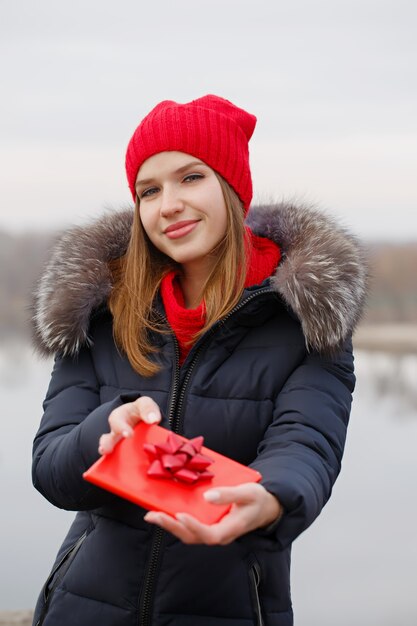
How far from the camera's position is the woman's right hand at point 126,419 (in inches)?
38.6

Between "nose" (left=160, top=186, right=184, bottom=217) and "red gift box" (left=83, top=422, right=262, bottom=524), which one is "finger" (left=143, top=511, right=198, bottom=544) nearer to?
"red gift box" (left=83, top=422, right=262, bottom=524)

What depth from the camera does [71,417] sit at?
121cm

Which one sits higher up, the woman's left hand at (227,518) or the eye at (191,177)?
the eye at (191,177)

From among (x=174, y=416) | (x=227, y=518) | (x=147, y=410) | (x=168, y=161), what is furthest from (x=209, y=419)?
(x=168, y=161)

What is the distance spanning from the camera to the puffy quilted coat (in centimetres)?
111

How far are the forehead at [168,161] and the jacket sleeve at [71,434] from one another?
273 millimetres

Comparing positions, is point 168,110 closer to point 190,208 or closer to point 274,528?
point 190,208

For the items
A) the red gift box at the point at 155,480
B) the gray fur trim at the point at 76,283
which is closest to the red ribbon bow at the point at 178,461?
the red gift box at the point at 155,480

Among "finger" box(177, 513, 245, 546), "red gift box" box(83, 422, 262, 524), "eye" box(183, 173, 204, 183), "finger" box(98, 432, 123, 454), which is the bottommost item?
"finger" box(177, 513, 245, 546)

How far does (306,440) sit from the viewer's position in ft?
3.55

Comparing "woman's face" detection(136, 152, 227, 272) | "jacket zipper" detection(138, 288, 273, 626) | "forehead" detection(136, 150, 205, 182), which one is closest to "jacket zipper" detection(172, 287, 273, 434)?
"jacket zipper" detection(138, 288, 273, 626)

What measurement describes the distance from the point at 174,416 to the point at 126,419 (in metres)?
0.15

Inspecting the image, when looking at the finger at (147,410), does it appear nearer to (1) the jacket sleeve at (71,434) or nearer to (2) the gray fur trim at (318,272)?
(1) the jacket sleeve at (71,434)

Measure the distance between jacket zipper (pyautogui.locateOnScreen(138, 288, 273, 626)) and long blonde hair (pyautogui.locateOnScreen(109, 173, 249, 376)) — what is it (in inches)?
0.6
